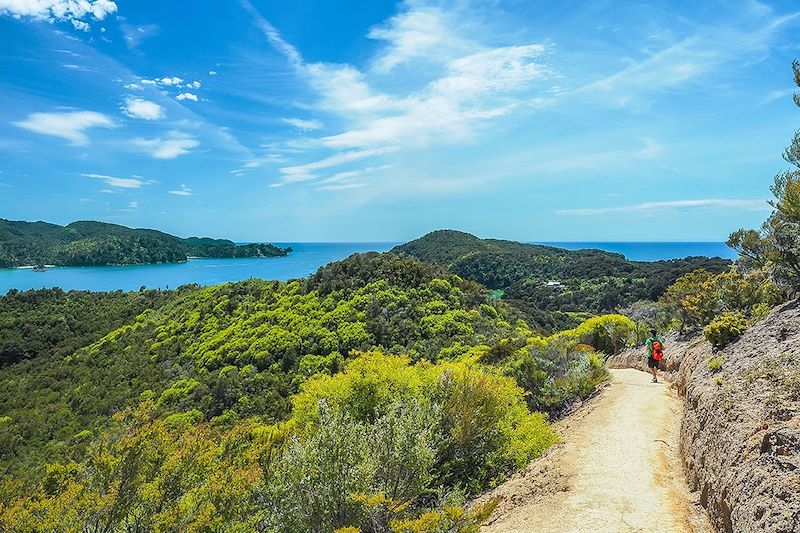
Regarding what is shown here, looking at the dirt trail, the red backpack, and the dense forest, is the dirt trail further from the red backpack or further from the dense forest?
the red backpack

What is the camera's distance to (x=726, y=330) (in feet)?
37.9

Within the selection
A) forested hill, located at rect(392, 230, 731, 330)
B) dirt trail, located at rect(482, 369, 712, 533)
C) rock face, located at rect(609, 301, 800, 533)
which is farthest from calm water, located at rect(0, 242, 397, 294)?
rock face, located at rect(609, 301, 800, 533)

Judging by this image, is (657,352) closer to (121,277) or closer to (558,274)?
(558,274)

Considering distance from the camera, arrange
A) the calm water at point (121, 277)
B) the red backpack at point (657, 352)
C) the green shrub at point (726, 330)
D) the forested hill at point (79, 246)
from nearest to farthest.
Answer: the green shrub at point (726, 330)
the red backpack at point (657, 352)
the calm water at point (121, 277)
the forested hill at point (79, 246)

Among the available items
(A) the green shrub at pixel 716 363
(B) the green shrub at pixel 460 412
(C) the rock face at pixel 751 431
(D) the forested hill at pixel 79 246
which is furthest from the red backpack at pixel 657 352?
(D) the forested hill at pixel 79 246

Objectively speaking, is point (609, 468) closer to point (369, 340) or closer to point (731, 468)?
point (731, 468)

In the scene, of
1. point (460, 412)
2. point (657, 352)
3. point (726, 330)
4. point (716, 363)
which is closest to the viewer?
point (716, 363)

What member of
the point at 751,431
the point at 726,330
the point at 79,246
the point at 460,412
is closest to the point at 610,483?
the point at 751,431

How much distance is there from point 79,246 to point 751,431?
180 metres

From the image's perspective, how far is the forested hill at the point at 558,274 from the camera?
256 ft

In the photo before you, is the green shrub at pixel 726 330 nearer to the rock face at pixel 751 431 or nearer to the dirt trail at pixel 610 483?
the rock face at pixel 751 431

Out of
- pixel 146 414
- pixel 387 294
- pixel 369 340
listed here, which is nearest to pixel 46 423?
pixel 369 340

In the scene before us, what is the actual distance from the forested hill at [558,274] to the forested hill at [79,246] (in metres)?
90.9

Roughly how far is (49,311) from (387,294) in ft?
165
